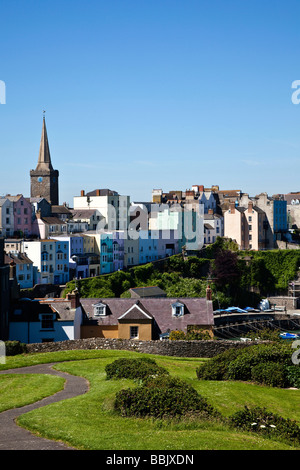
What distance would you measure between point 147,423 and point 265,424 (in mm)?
3876

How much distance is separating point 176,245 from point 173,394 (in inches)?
3943

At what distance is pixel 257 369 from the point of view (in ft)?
96.9

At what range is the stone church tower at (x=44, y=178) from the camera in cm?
12181

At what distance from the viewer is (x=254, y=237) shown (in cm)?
12975

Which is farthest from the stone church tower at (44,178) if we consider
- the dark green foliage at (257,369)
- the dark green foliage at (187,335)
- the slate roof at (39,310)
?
the dark green foliage at (257,369)

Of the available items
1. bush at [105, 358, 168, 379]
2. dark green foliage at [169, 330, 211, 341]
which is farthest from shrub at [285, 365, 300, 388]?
dark green foliage at [169, 330, 211, 341]

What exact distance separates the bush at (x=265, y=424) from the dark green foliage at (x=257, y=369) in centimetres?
831

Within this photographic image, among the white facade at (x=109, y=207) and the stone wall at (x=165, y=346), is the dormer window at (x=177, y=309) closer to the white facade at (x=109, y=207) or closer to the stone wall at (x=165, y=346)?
the stone wall at (x=165, y=346)

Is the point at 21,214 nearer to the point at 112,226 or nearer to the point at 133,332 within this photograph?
the point at 112,226

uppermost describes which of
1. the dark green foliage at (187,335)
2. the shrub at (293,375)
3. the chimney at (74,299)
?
the chimney at (74,299)

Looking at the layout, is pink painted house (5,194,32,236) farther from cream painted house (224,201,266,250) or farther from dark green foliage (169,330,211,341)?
dark green foliage (169,330,211,341)

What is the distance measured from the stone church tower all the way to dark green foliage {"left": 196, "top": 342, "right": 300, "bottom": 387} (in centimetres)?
9488

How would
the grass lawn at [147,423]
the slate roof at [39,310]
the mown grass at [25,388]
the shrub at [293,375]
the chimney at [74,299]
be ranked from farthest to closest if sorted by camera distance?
the chimney at [74,299] → the slate roof at [39,310] → the shrub at [293,375] → the mown grass at [25,388] → the grass lawn at [147,423]
